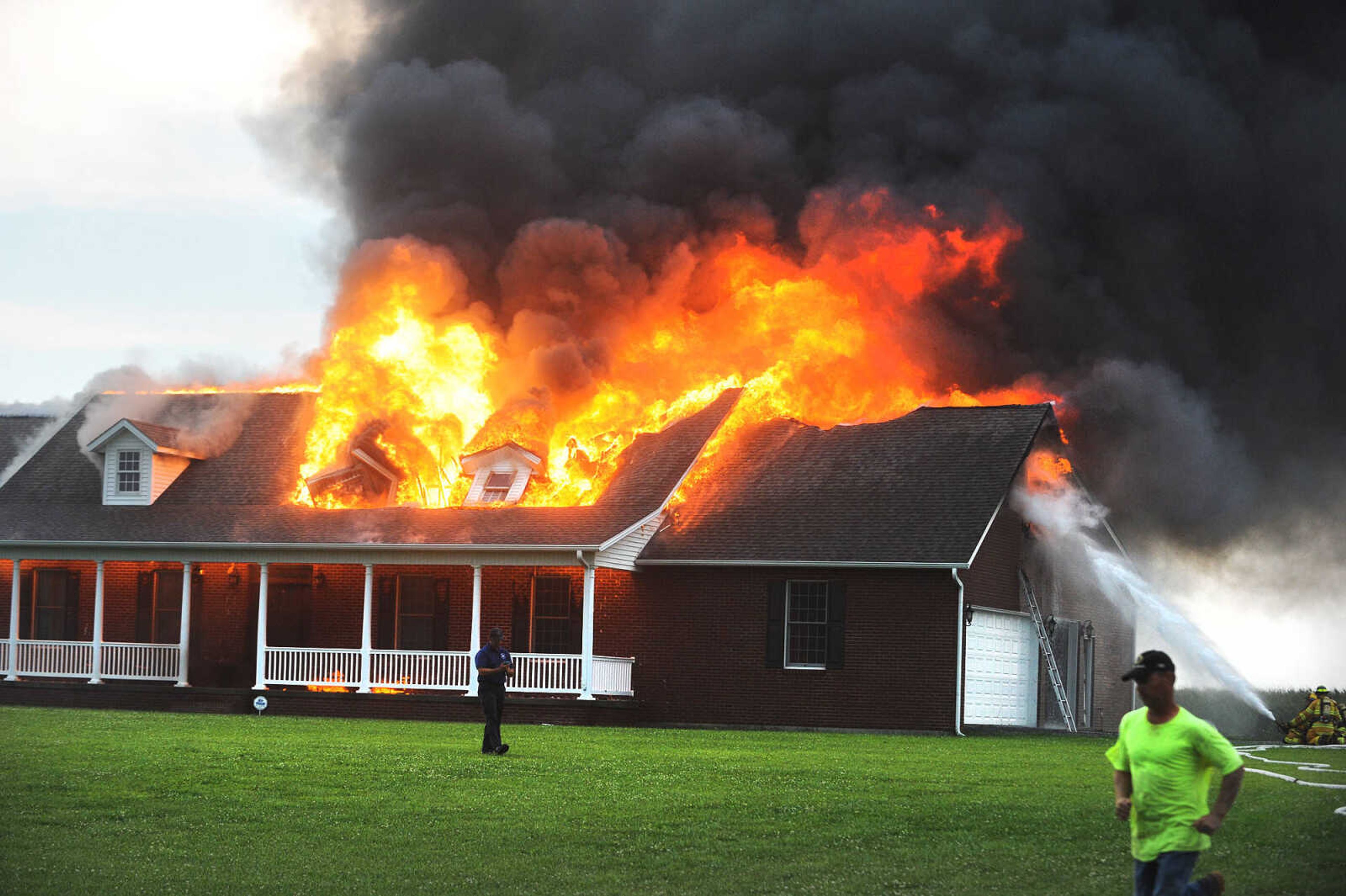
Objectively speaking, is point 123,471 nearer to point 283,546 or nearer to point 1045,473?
point 283,546

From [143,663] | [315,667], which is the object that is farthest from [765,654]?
[143,663]

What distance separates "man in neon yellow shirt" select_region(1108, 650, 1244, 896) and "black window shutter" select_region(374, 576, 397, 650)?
22.2 m

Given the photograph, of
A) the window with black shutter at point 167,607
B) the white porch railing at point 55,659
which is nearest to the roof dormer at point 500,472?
the window with black shutter at point 167,607

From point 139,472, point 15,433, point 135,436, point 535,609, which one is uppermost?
point 15,433

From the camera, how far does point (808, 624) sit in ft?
86.2

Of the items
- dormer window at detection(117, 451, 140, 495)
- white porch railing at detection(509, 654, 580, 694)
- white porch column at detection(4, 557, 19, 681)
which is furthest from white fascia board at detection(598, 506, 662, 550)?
white porch column at detection(4, 557, 19, 681)

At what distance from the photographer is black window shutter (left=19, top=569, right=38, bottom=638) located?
3100 centimetres

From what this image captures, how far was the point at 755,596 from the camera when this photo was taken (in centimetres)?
2650

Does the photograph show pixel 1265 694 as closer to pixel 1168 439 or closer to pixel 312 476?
pixel 1168 439

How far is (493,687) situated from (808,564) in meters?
8.50

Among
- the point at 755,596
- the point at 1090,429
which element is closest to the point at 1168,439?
the point at 1090,429

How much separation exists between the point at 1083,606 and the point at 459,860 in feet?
69.5

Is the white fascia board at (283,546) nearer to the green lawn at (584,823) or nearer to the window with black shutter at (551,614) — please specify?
the window with black shutter at (551,614)

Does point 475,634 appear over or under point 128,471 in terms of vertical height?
under
